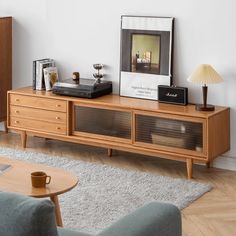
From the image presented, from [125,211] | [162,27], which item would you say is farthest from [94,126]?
[125,211]

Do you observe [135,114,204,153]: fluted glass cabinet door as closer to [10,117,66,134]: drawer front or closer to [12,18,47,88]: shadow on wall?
[10,117,66,134]: drawer front

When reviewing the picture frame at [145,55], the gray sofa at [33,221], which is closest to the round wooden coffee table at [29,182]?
the gray sofa at [33,221]

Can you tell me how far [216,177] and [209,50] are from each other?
3.38 ft

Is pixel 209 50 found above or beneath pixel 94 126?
above

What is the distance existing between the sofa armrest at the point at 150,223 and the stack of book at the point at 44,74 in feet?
11.3

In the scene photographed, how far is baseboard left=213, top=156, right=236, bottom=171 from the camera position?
5.53 metres

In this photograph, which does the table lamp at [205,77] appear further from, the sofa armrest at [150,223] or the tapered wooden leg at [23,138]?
the sofa armrest at [150,223]

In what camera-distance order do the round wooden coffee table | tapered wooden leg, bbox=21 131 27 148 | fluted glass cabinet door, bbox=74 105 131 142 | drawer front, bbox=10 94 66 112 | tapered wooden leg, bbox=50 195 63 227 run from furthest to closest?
tapered wooden leg, bbox=21 131 27 148
drawer front, bbox=10 94 66 112
fluted glass cabinet door, bbox=74 105 131 142
tapered wooden leg, bbox=50 195 63 227
the round wooden coffee table

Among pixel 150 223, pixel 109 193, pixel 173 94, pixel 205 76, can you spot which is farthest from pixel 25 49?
pixel 150 223

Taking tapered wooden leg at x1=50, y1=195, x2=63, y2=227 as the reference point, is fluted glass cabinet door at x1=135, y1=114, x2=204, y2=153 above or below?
above

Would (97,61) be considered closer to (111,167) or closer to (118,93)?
(118,93)

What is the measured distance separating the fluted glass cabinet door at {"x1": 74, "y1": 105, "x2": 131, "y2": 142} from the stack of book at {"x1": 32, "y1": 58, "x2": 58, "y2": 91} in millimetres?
485

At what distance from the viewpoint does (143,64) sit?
5.78 metres

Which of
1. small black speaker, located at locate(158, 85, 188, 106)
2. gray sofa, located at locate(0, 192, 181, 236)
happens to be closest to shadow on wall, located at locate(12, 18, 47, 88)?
small black speaker, located at locate(158, 85, 188, 106)
